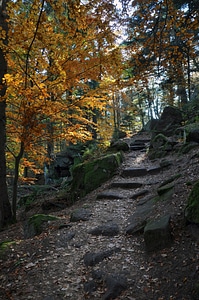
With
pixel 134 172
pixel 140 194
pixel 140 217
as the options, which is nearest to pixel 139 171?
pixel 134 172

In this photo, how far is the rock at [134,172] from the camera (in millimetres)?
9117

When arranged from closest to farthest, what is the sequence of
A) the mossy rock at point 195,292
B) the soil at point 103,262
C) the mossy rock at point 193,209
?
the mossy rock at point 195,292 < the soil at point 103,262 < the mossy rock at point 193,209

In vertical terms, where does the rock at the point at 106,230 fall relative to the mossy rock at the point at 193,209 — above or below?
below

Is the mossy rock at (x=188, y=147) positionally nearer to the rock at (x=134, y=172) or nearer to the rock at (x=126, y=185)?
the rock at (x=134, y=172)

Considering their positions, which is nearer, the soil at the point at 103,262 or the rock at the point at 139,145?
the soil at the point at 103,262

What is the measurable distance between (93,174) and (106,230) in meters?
4.27

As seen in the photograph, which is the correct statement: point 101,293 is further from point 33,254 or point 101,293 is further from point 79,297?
point 33,254

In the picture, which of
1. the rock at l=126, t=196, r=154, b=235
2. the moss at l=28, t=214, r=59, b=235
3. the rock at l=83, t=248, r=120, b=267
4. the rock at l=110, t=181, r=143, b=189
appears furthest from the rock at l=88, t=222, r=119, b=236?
the rock at l=110, t=181, r=143, b=189

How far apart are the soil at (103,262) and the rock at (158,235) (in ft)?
0.31

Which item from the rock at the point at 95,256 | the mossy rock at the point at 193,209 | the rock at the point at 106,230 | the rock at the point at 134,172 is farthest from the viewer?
the rock at the point at 134,172

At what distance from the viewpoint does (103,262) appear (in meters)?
4.12

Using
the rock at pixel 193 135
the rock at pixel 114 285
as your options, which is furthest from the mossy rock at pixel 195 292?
the rock at pixel 193 135

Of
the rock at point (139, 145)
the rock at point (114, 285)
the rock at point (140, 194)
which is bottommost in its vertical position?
the rock at point (114, 285)

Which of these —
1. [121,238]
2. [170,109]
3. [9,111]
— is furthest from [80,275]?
[170,109]
